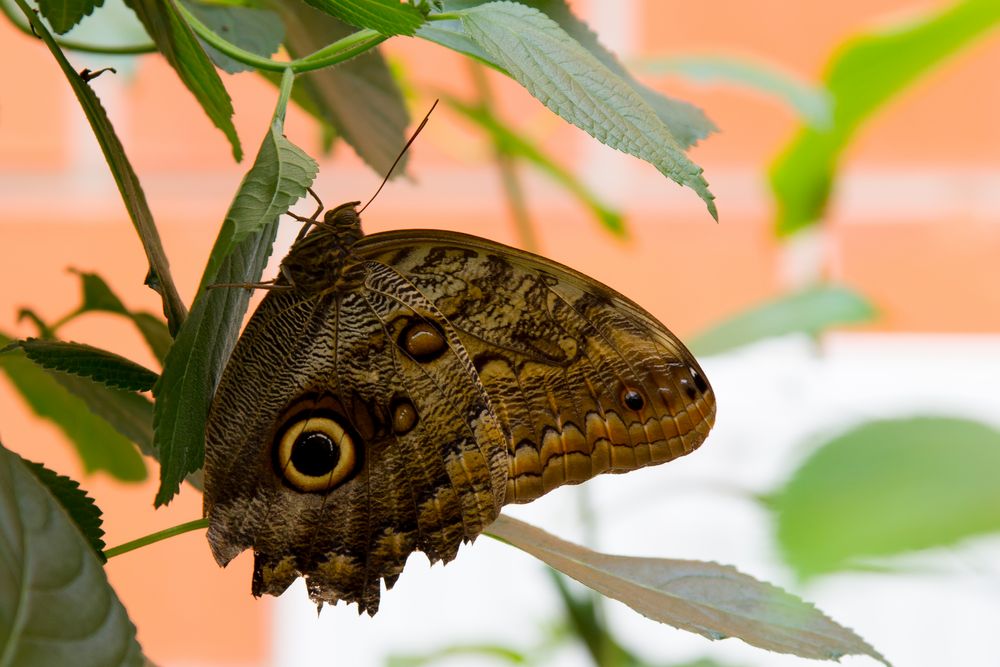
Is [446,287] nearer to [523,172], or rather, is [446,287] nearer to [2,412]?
[523,172]

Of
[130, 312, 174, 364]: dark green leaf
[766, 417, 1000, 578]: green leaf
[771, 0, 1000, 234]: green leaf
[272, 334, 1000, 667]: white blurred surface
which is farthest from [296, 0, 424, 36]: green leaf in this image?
[272, 334, 1000, 667]: white blurred surface

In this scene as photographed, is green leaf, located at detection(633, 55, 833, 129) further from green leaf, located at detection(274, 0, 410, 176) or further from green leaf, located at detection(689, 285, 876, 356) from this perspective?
green leaf, located at detection(274, 0, 410, 176)

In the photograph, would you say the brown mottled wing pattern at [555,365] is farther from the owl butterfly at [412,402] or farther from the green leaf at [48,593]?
the green leaf at [48,593]

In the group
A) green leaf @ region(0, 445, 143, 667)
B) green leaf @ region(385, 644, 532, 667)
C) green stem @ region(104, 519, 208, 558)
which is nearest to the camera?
green leaf @ region(0, 445, 143, 667)

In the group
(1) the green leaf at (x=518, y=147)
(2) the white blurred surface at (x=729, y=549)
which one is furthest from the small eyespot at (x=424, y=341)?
(2) the white blurred surface at (x=729, y=549)

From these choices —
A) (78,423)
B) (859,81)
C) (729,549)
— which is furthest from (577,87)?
(729,549)

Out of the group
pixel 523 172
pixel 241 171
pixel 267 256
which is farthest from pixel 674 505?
pixel 267 256
